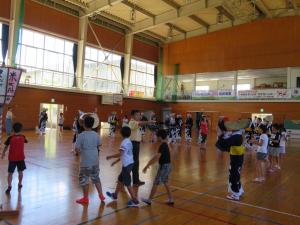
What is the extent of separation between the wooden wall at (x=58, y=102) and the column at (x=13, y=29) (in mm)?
2095

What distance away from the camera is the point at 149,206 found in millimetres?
5027

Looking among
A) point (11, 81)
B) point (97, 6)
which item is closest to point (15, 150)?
point (11, 81)

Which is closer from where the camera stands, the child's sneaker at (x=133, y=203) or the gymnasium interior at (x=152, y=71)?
the child's sneaker at (x=133, y=203)

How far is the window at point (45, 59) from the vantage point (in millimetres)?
20688

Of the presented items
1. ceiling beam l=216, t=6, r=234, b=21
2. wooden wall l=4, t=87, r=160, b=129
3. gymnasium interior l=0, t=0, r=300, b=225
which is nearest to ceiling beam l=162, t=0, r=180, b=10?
gymnasium interior l=0, t=0, r=300, b=225

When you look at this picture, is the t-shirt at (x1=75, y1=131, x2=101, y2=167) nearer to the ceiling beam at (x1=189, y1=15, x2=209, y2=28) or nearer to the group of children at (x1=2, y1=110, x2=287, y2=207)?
the group of children at (x1=2, y1=110, x2=287, y2=207)

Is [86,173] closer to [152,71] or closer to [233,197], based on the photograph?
[233,197]

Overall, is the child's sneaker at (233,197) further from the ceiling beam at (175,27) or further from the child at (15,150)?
the ceiling beam at (175,27)

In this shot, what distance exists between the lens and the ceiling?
74.0 ft

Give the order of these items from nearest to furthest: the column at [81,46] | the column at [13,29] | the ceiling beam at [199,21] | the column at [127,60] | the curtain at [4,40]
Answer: the curtain at [4,40]
the column at [13,29]
the column at [81,46]
the ceiling beam at [199,21]
the column at [127,60]

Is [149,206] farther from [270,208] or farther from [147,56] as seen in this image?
[147,56]

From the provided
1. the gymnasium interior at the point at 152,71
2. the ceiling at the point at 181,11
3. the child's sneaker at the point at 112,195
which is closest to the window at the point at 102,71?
the gymnasium interior at the point at 152,71

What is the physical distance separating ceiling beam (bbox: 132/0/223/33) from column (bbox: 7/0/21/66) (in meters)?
10.4

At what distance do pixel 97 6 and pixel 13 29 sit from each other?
616cm
